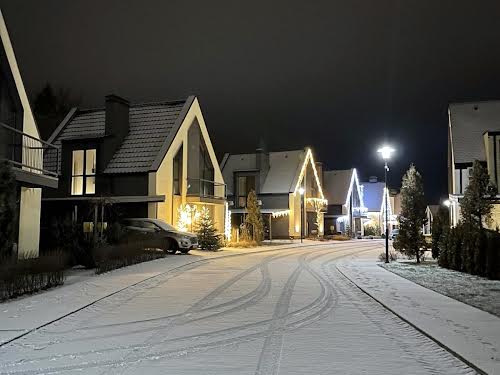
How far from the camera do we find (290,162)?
1826 inches

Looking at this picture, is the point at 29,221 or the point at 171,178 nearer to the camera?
the point at 29,221

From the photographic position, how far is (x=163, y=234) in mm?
22594

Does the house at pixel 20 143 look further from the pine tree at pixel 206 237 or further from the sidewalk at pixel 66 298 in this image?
the pine tree at pixel 206 237

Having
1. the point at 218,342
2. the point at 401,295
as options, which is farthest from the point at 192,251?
the point at 218,342

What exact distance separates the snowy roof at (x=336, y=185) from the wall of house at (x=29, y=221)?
137ft

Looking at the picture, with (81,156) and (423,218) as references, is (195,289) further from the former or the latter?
(81,156)

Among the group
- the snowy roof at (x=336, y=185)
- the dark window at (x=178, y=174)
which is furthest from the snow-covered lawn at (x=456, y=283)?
the snowy roof at (x=336, y=185)

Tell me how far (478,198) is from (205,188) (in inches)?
630

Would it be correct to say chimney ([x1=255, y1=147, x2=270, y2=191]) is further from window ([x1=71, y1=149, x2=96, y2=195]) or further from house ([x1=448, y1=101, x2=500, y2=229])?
window ([x1=71, y1=149, x2=96, y2=195])

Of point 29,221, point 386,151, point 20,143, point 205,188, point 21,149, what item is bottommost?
point 29,221

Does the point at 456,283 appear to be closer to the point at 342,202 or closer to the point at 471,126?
the point at 471,126

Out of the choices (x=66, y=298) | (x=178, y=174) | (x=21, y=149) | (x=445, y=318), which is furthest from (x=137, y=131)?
(x=445, y=318)

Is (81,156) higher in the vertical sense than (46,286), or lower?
higher

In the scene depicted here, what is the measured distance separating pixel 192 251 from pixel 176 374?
63.2 ft
